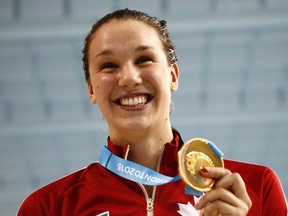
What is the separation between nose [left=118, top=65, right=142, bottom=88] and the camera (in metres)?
1.81

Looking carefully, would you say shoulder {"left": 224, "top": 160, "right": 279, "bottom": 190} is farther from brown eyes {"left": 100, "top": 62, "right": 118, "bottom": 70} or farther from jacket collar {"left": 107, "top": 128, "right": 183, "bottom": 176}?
brown eyes {"left": 100, "top": 62, "right": 118, "bottom": 70}

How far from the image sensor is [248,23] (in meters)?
10.4

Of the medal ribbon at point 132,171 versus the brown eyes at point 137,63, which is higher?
the brown eyes at point 137,63

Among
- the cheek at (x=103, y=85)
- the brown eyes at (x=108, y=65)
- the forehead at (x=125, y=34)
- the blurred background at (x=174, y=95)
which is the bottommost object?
Answer: the blurred background at (x=174, y=95)

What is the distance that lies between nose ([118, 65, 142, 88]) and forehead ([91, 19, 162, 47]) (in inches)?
3.9

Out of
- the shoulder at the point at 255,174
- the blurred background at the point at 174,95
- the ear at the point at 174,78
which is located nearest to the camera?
the shoulder at the point at 255,174

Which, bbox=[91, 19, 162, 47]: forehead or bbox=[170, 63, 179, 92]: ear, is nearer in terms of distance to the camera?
bbox=[91, 19, 162, 47]: forehead

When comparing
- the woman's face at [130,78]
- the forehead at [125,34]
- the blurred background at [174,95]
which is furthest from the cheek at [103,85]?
the blurred background at [174,95]

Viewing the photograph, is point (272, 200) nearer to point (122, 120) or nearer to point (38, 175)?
point (122, 120)

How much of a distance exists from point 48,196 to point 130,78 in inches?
21.1

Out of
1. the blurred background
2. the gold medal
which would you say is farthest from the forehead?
the blurred background

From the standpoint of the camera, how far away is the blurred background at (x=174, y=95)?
10305 mm

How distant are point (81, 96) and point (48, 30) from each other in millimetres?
1741

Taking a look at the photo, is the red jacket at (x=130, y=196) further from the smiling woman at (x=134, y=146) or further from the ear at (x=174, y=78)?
the ear at (x=174, y=78)
